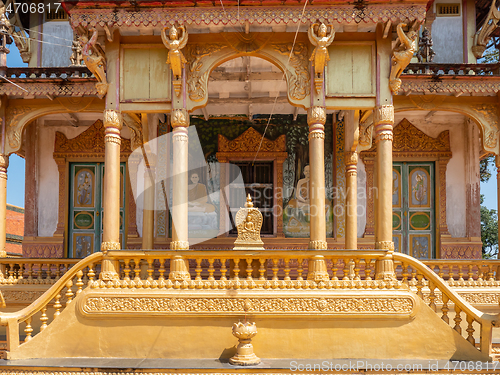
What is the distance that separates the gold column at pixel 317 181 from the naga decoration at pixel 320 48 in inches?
21.0

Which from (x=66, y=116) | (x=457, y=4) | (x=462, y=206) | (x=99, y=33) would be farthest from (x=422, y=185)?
(x=66, y=116)

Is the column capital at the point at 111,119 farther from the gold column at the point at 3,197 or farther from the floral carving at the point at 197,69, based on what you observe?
the gold column at the point at 3,197

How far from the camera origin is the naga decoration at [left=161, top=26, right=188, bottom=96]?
653 cm

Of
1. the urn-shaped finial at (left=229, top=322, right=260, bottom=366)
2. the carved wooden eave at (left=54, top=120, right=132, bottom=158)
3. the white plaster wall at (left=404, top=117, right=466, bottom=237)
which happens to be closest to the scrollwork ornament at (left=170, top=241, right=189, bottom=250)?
the urn-shaped finial at (left=229, top=322, right=260, bottom=366)

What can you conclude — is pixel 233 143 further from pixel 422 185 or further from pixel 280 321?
pixel 280 321

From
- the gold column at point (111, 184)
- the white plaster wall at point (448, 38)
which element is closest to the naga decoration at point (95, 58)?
the gold column at point (111, 184)

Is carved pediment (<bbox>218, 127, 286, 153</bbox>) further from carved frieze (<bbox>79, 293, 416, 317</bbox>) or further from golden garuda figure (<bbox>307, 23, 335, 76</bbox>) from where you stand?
carved frieze (<bbox>79, 293, 416, 317</bbox>)

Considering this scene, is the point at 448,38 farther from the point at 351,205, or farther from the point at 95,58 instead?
the point at 95,58

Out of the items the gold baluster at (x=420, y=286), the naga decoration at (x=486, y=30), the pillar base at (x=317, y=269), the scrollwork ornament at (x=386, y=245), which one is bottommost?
the gold baluster at (x=420, y=286)

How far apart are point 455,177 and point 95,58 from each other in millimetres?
9473

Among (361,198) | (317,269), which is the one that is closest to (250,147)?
(361,198)

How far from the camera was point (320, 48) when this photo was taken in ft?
21.5

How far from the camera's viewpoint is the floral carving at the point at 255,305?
237 inches

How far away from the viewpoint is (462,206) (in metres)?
11.4
